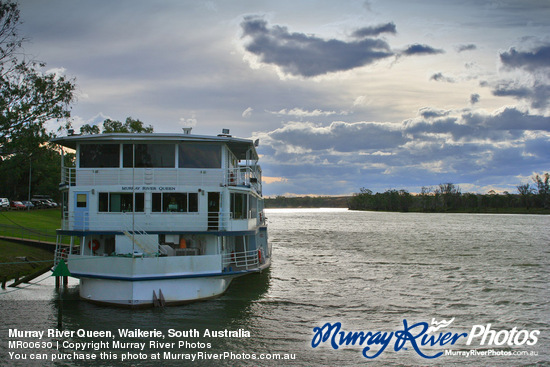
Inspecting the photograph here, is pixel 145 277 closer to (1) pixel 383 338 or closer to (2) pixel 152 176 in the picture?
(2) pixel 152 176

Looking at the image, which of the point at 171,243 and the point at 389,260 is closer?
the point at 171,243

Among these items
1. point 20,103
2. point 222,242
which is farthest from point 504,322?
point 20,103

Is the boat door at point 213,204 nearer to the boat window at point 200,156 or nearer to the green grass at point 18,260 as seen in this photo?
the boat window at point 200,156

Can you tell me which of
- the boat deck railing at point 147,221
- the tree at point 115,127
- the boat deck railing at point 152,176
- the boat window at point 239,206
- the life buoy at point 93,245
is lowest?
the life buoy at point 93,245

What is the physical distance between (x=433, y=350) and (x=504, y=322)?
584 centimetres

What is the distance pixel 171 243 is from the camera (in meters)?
22.1

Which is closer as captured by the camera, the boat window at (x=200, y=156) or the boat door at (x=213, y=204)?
the boat door at (x=213, y=204)

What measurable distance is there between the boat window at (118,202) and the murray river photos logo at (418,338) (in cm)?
967

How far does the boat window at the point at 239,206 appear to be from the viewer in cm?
2339

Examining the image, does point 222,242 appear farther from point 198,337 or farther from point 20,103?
point 20,103

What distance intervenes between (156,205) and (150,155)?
2422 millimetres

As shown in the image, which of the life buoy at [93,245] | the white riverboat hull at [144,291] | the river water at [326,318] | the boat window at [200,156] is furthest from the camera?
the boat window at [200,156]

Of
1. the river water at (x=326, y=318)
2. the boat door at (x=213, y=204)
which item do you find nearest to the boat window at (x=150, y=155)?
the boat door at (x=213, y=204)

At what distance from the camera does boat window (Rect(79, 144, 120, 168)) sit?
22891 mm
